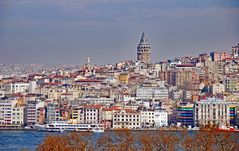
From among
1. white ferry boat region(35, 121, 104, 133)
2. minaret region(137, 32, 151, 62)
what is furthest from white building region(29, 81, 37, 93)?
minaret region(137, 32, 151, 62)

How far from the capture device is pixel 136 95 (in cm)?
3512

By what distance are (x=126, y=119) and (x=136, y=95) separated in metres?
5.80

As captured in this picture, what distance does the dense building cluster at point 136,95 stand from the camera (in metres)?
29.7

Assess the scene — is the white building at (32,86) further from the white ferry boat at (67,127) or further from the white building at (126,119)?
the white ferry boat at (67,127)

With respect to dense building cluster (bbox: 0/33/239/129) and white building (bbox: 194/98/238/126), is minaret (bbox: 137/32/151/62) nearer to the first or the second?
dense building cluster (bbox: 0/33/239/129)

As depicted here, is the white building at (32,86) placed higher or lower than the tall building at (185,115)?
higher

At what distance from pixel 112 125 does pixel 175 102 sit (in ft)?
14.3

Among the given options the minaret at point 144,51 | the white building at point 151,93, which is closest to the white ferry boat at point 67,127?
the white building at point 151,93

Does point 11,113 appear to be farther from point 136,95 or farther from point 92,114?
point 136,95

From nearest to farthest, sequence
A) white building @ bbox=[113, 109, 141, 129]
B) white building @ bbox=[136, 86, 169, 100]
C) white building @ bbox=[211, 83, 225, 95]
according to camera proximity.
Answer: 1. white building @ bbox=[113, 109, 141, 129]
2. white building @ bbox=[136, 86, 169, 100]
3. white building @ bbox=[211, 83, 225, 95]

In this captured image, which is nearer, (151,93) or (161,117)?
(161,117)

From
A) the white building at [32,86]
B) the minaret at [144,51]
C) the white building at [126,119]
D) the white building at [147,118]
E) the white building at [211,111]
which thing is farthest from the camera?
the minaret at [144,51]

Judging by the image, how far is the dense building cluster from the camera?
2969cm

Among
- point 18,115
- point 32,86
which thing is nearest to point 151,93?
point 32,86
